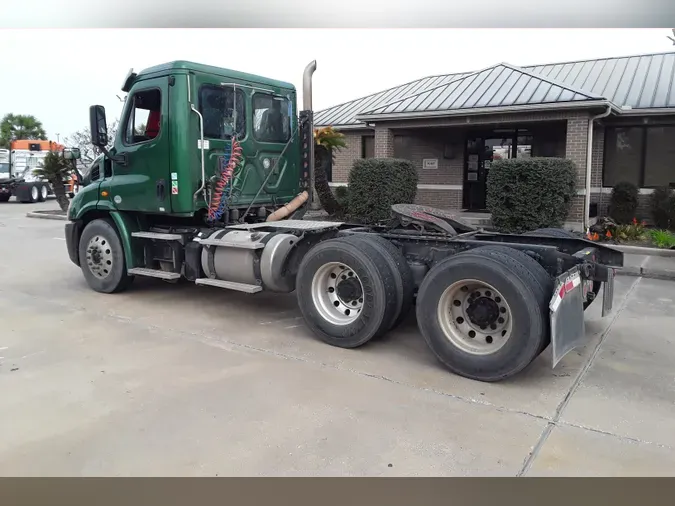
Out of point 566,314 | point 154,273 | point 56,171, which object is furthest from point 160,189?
point 56,171

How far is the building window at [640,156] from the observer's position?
49.0ft

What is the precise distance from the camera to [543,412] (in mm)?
4258

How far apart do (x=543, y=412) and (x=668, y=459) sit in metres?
0.87

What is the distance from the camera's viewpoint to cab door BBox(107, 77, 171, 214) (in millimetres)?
7062

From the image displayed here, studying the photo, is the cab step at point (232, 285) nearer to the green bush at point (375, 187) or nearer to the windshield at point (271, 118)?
the windshield at point (271, 118)

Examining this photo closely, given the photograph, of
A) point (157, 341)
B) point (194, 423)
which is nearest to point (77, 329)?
point (157, 341)

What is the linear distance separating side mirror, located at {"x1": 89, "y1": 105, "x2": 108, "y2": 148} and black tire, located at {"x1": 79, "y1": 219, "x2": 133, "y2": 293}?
1.22 m

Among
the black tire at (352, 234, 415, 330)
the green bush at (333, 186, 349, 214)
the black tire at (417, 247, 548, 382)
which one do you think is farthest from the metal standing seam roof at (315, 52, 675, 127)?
the black tire at (417, 247, 548, 382)

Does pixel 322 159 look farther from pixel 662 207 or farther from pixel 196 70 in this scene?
pixel 196 70

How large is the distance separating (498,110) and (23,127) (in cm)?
6289

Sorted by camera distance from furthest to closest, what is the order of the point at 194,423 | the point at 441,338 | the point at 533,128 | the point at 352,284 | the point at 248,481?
1. the point at 533,128
2. the point at 352,284
3. the point at 441,338
4. the point at 194,423
5. the point at 248,481

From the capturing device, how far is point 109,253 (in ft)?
26.0

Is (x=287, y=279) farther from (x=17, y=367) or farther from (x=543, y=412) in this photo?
(x=543, y=412)

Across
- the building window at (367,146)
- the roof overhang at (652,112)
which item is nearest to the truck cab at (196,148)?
the roof overhang at (652,112)
